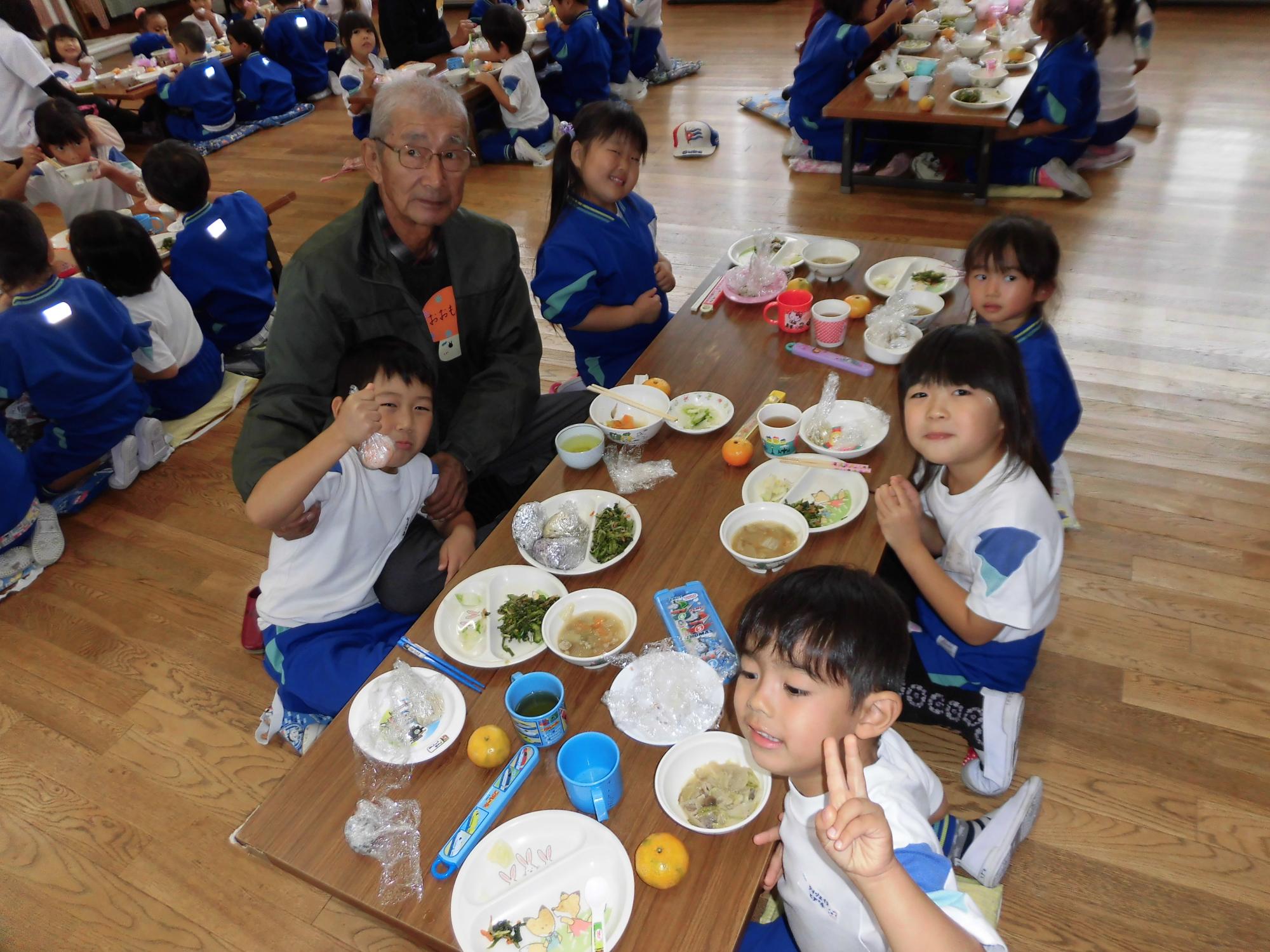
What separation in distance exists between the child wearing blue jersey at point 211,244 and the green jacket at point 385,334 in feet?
6.32

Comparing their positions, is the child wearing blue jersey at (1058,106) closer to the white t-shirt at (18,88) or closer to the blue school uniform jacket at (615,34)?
the blue school uniform jacket at (615,34)

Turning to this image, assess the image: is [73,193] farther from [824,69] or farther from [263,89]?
[824,69]

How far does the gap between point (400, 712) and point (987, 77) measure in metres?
4.68

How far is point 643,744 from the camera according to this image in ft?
4.60

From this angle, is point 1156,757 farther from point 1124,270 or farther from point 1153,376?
point 1124,270

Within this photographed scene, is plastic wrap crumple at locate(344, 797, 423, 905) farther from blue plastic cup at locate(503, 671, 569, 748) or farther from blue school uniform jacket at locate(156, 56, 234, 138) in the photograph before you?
blue school uniform jacket at locate(156, 56, 234, 138)

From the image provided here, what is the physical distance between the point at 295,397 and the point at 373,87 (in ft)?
16.0

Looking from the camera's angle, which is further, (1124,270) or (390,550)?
(1124,270)

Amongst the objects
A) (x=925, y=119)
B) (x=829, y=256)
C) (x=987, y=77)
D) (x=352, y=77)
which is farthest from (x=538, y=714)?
(x=352, y=77)

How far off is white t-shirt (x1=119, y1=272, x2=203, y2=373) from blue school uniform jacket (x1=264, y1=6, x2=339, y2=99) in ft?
16.2

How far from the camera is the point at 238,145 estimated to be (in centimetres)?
715

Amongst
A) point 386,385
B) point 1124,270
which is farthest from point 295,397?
point 1124,270

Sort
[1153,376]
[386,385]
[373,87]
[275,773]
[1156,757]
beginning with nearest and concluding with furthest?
[386,385] < [1156,757] < [275,773] < [1153,376] < [373,87]

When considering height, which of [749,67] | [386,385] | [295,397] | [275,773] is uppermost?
[386,385]
